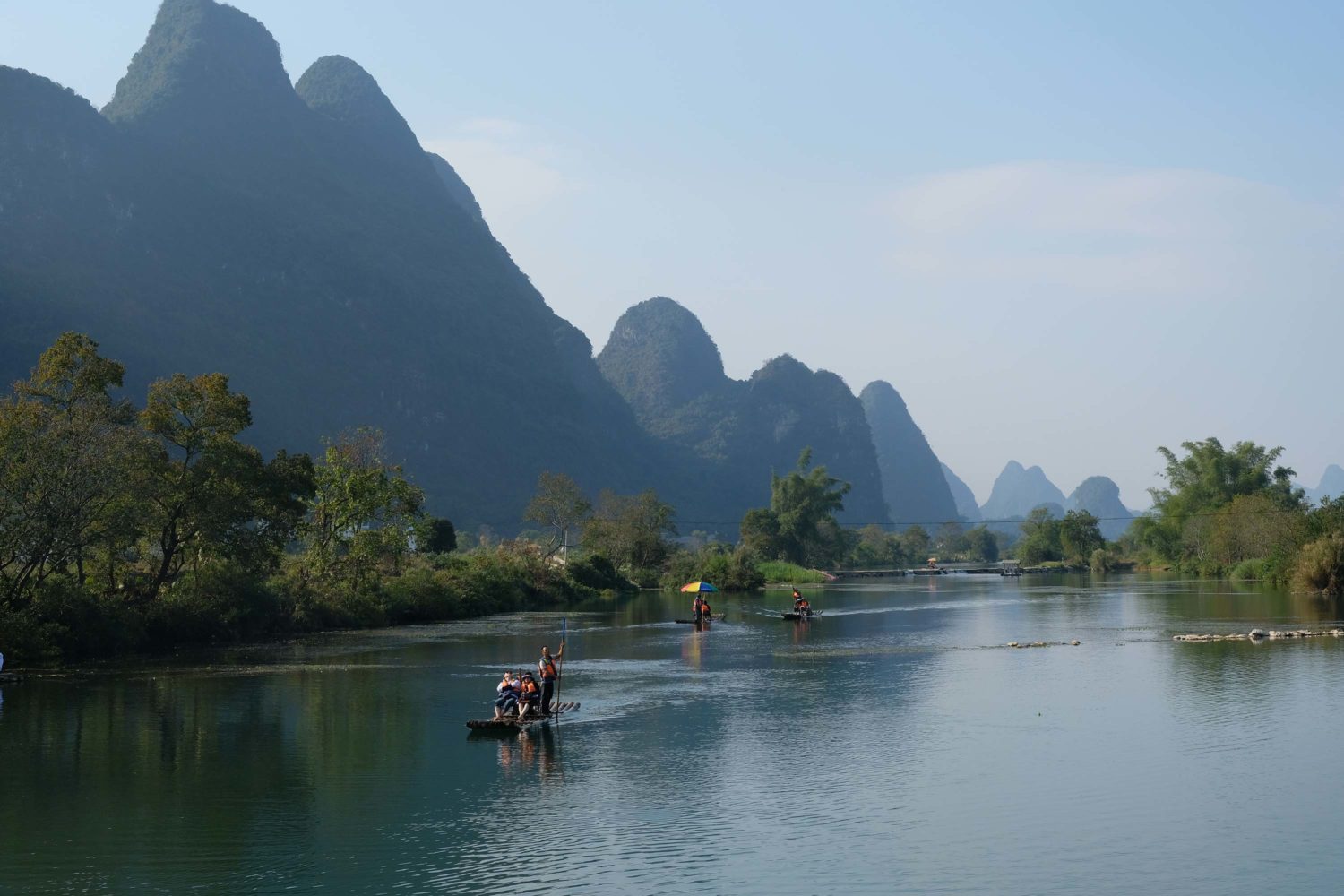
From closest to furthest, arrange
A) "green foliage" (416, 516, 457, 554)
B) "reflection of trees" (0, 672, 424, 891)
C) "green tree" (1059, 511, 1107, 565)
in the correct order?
1. "reflection of trees" (0, 672, 424, 891)
2. "green foliage" (416, 516, 457, 554)
3. "green tree" (1059, 511, 1107, 565)

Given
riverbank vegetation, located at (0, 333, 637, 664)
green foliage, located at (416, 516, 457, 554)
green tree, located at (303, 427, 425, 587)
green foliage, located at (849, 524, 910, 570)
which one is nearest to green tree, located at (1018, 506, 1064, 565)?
green foliage, located at (849, 524, 910, 570)

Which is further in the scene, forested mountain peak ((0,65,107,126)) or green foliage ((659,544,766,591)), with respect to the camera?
forested mountain peak ((0,65,107,126))

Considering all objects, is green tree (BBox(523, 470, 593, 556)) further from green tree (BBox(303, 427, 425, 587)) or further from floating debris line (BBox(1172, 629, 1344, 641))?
floating debris line (BBox(1172, 629, 1344, 641))

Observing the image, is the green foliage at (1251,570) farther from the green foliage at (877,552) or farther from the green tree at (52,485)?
the green tree at (52,485)

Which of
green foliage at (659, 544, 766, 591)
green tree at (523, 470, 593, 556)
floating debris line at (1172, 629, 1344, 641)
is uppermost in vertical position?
green tree at (523, 470, 593, 556)

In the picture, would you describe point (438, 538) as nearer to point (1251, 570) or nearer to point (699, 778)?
point (1251, 570)

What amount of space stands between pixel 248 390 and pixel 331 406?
1819 cm

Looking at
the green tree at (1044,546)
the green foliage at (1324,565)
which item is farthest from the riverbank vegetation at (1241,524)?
the green tree at (1044,546)

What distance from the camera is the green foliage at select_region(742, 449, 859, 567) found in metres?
130

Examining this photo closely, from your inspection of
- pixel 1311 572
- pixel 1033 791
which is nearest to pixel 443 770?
pixel 1033 791

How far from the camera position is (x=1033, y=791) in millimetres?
20594

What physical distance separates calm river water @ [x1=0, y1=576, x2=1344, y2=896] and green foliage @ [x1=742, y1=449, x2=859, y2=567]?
291 ft

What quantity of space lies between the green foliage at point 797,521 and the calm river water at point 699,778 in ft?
291

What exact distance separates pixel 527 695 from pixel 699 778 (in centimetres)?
618
